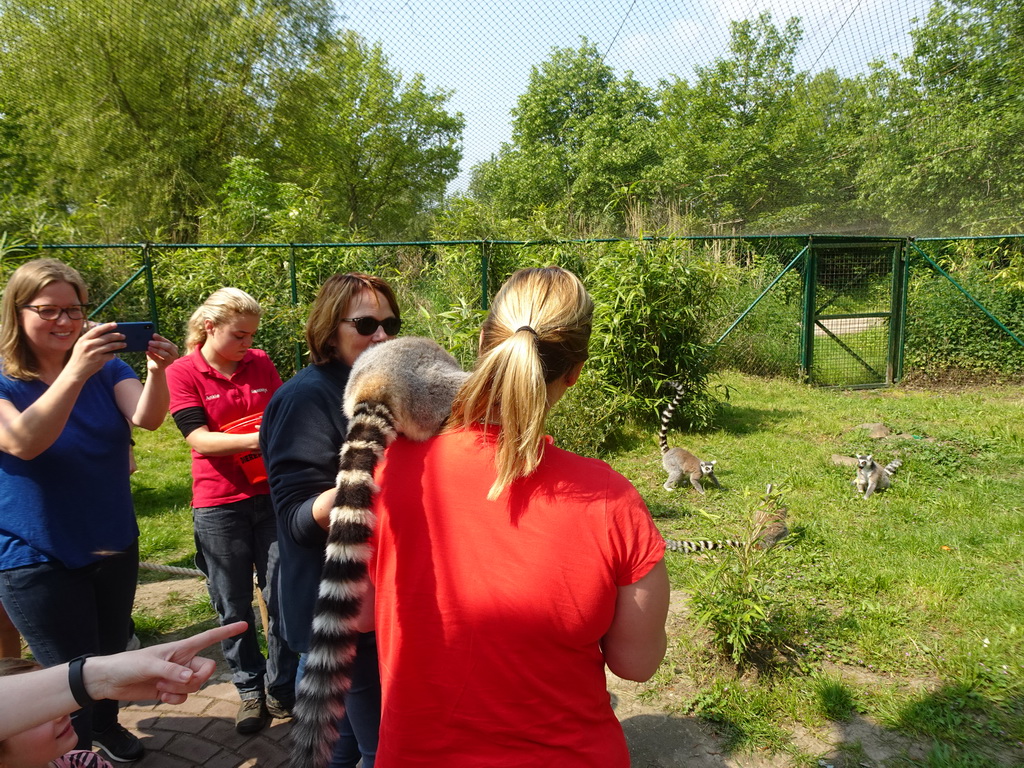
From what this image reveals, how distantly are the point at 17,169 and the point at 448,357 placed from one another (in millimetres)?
21498

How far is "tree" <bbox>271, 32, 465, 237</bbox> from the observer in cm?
1791

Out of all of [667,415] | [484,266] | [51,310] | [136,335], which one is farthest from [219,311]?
[667,415]

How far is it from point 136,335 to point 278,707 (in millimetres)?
1868

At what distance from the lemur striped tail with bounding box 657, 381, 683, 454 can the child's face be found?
234 inches

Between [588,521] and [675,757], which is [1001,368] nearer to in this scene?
[675,757]

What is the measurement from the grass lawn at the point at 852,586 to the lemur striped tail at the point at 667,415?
0.21 m

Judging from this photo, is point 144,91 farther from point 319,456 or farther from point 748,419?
point 319,456

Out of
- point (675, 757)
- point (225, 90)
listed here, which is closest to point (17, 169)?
point (225, 90)

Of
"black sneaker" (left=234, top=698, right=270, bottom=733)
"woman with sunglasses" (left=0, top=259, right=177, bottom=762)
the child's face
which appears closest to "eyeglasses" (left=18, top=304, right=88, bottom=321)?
"woman with sunglasses" (left=0, top=259, right=177, bottom=762)

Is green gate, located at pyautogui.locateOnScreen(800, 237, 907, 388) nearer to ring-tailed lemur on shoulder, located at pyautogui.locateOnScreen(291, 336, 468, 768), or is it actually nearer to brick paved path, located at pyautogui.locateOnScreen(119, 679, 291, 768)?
brick paved path, located at pyautogui.locateOnScreen(119, 679, 291, 768)

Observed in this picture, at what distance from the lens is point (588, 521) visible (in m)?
1.16

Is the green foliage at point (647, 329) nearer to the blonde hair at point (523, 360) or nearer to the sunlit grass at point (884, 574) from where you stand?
the sunlit grass at point (884, 574)

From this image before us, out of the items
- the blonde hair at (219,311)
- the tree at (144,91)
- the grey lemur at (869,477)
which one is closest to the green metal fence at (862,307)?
the grey lemur at (869,477)

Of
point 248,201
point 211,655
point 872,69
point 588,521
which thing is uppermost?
point 872,69
